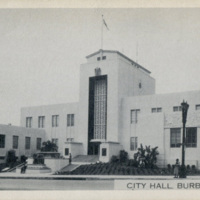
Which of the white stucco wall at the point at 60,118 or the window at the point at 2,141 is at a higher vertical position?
the white stucco wall at the point at 60,118

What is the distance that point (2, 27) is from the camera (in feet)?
60.5

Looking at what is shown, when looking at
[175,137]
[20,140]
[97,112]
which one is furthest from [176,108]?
[20,140]

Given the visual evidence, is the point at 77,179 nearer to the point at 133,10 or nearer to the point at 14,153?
the point at 133,10

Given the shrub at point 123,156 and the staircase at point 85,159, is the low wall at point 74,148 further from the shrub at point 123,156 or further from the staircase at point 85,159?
the shrub at point 123,156

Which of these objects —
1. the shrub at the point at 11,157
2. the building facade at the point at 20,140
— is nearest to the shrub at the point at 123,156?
the shrub at the point at 11,157

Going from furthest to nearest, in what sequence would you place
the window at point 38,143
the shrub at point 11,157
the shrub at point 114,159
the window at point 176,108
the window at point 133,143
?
the window at point 38,143, the shrub at point 11,157, the window at point 133,143, the shrub at point 114,159, the window at point 176,108

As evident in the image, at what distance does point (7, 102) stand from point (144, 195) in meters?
13.9

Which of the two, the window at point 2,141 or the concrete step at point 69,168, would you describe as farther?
the window at point 2,141

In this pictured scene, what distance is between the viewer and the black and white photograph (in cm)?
1752

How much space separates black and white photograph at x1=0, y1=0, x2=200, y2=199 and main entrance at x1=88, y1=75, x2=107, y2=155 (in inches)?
4.2

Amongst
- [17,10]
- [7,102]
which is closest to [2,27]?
[17,10]

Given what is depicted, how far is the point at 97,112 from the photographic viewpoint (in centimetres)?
4081

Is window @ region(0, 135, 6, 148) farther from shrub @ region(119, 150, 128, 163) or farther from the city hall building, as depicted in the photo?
shrub @ region(119, 150, 128, 163)

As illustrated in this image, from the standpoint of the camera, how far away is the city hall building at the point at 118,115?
33438mm
